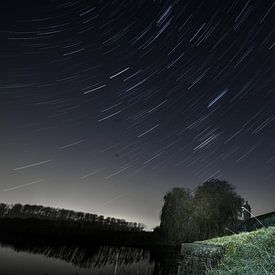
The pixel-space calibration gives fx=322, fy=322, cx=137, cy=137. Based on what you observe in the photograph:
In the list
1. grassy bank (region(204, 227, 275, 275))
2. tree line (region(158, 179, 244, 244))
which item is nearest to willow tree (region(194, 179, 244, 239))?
tree line (region(158, 179, 244, 244))

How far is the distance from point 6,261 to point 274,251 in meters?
21.5

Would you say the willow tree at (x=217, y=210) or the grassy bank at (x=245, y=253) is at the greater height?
the willow tree at (x=217, y=210)

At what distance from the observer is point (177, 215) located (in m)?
36.2

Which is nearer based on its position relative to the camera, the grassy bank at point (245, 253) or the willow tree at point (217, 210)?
the grassy bank at point (245, 253)

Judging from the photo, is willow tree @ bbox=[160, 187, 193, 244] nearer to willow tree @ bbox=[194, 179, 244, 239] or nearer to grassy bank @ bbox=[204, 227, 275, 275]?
willow tree @ bbox=[194, 179, 244, 239]

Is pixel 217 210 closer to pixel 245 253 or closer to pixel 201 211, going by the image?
pixel 201 211

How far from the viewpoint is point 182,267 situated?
34.2 ft

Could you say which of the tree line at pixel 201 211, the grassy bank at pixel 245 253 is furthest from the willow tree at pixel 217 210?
the grassy bank at pixel 245 253

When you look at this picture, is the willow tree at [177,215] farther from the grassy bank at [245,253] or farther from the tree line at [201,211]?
the grassy bank at [245,253]

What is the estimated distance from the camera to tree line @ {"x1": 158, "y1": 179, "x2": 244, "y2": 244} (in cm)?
3453

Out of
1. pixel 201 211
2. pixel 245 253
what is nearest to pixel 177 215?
pixel 201 211

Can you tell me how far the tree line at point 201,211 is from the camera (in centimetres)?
3453

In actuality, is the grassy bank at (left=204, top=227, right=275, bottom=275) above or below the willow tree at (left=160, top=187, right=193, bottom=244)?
below

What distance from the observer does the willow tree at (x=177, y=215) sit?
117ft
